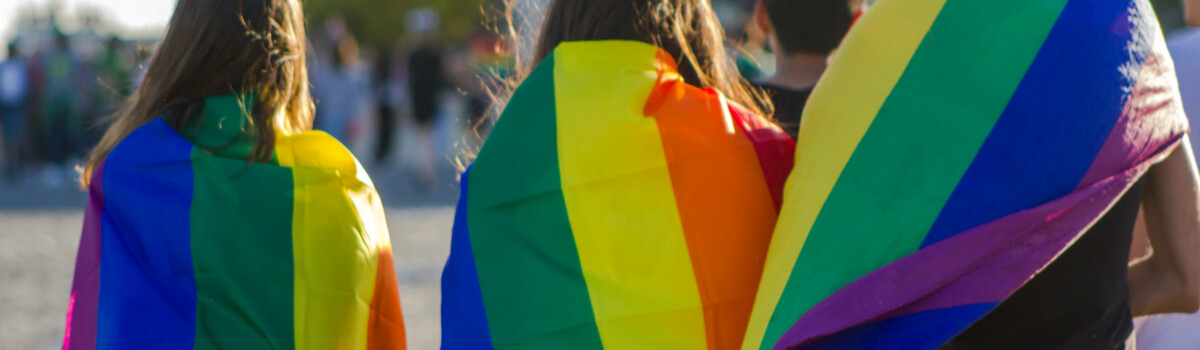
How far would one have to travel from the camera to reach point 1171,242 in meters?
1.90

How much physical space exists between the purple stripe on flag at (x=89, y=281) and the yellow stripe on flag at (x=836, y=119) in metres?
1.43

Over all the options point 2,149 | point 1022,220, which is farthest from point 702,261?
point 2,149

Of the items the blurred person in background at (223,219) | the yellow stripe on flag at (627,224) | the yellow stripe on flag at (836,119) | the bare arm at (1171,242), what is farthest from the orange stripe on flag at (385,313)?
the bare arm at (1171,242)

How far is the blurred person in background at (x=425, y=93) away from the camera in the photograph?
12.1 metres

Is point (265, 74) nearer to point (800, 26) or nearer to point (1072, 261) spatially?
point (800, 26)

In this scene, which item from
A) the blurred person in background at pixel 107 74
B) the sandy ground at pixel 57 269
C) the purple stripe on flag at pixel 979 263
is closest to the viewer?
the purple stripe on flag at pixel 979 263

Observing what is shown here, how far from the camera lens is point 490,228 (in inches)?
85.4

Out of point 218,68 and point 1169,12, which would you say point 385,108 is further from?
point 1169,12

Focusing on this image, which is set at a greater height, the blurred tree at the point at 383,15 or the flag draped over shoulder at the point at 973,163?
the flag draped over shoulder at the point at 973,163

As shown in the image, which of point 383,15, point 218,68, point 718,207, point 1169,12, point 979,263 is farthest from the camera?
point 383,15

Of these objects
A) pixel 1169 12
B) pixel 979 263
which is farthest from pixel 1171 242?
pixel 1169 12

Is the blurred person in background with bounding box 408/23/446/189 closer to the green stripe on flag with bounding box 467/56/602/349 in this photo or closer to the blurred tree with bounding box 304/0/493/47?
the green stripe on flag with bounding box 467/56/602/349

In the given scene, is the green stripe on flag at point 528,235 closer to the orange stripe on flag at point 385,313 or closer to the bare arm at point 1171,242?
the orange stripe on flag at point 385,313

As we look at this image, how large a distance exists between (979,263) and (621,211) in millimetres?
634
